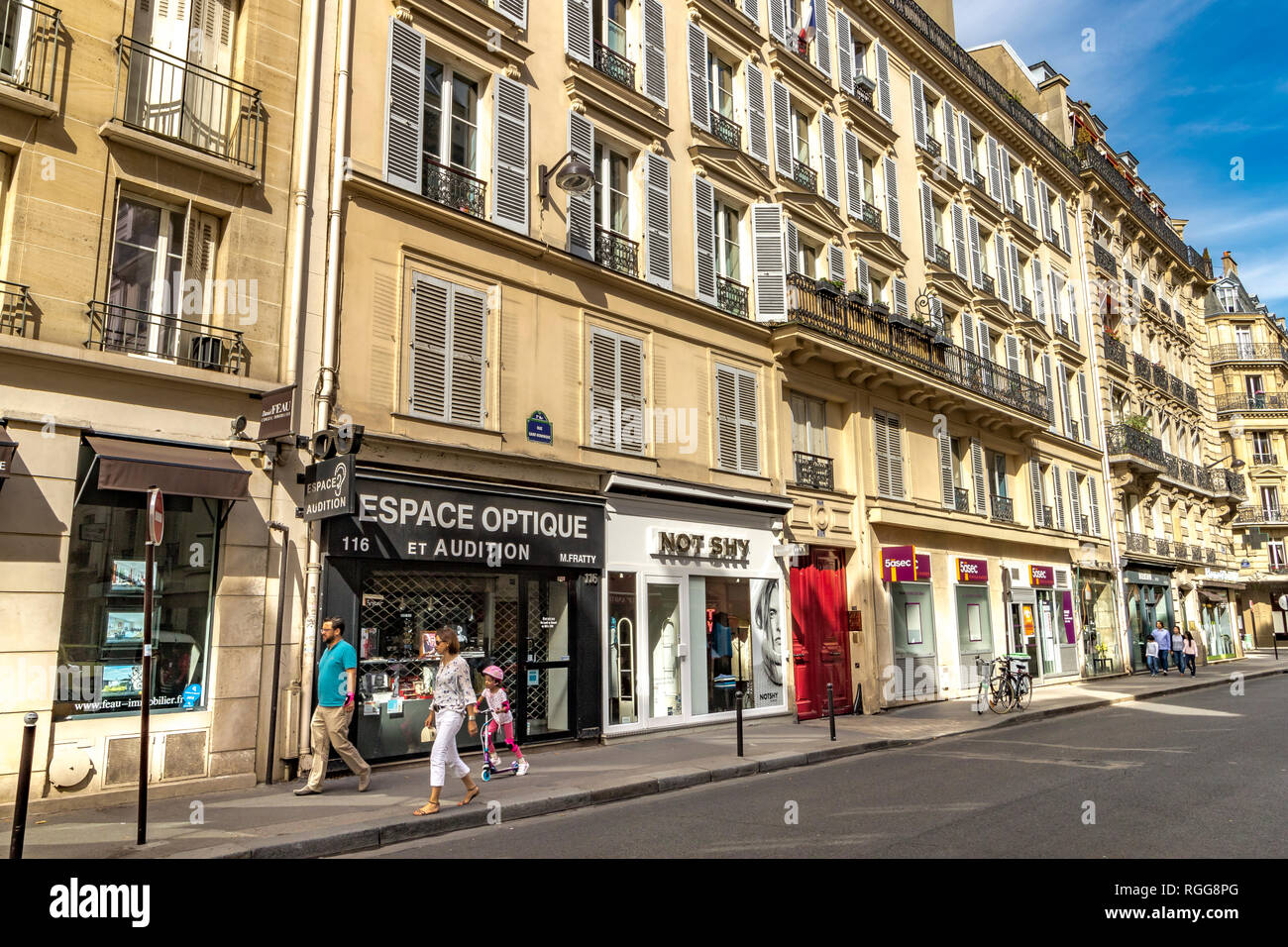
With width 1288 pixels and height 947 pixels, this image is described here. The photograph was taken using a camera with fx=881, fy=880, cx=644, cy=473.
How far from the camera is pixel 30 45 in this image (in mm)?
9055

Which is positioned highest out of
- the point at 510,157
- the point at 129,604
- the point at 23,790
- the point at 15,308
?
the point at 510,157

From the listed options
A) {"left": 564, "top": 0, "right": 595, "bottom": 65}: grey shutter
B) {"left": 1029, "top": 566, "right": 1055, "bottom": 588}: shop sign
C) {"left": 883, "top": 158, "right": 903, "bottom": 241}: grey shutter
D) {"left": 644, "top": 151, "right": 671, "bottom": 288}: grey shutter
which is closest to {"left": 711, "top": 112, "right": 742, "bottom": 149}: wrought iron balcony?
{"left": 644, "top": 151, "right": 671, "bottom": 288}: grey shutter

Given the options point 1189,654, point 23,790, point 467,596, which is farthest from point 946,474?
point 23,790

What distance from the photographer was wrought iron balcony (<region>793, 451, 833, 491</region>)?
59.1ft

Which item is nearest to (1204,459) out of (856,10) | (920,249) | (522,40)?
(920,249)

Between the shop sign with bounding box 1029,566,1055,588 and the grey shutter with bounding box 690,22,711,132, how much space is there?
16.0 metres

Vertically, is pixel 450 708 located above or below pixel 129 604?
below

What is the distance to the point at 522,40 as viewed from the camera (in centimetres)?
1391

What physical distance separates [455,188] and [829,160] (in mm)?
10730

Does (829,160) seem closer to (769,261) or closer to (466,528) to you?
(769,261)
